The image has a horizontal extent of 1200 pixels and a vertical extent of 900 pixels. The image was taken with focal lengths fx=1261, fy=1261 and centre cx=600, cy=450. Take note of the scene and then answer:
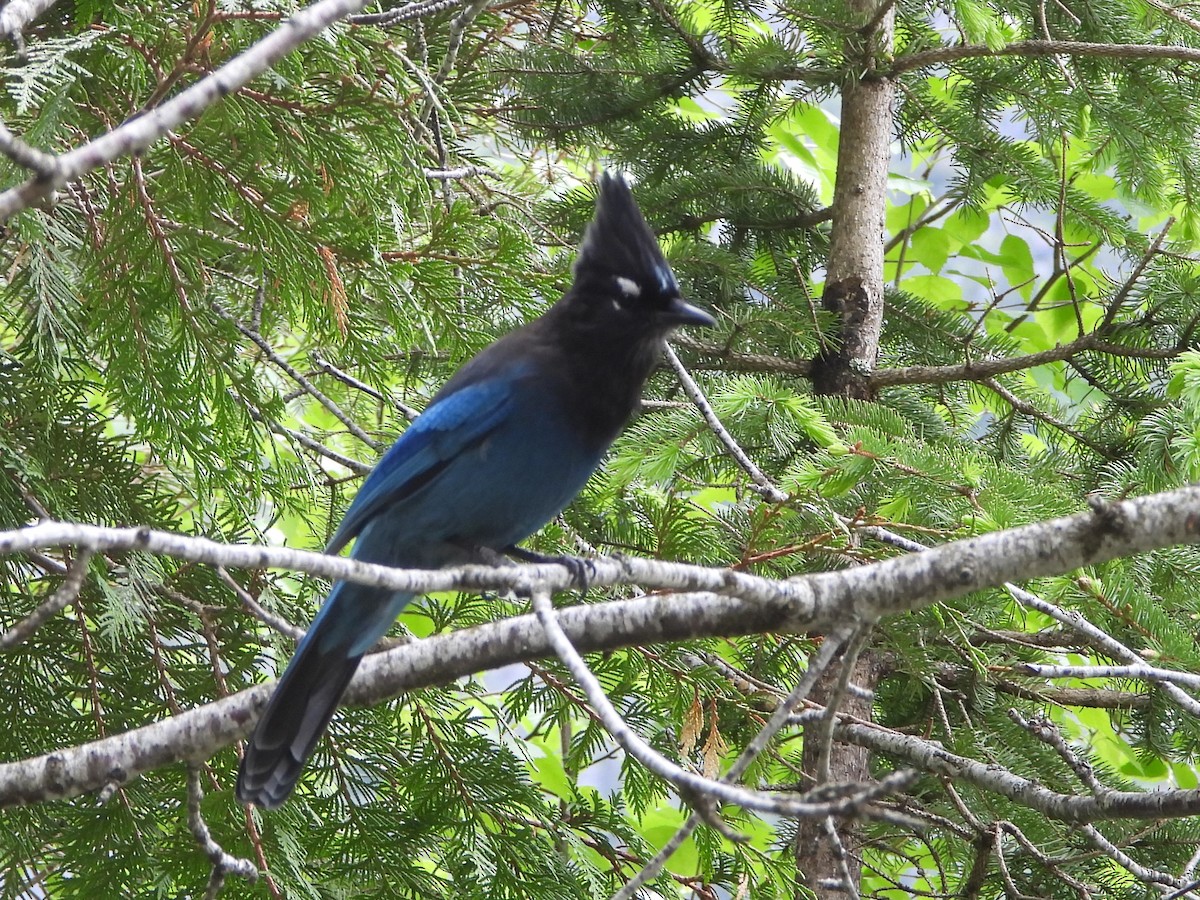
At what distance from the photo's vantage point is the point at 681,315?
9.83ft

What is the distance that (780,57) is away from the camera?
4.05 metres

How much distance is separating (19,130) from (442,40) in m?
1.82

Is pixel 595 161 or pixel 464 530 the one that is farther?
pixel 595 161

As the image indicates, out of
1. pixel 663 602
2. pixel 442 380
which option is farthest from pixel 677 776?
pixel 442 380

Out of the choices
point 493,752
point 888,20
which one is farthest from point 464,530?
point 888,20

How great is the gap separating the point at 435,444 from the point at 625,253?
2.14ft

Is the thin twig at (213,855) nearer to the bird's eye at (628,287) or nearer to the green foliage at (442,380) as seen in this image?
the green foliage at (442,380)

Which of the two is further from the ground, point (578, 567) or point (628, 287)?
point (628, 287)

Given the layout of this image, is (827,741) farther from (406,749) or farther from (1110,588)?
(406,749)

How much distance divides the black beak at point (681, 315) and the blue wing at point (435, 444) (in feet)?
1.32

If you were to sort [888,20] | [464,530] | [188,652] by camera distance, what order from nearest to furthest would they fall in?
[464,530] → [188,652] → [888,20]

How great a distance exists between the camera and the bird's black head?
9.92 feet

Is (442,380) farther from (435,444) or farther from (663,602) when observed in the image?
(663,602)

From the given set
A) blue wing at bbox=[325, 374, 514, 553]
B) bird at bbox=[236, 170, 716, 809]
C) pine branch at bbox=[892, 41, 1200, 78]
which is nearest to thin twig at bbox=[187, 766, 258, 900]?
bird at bbox=[236, 170, 716, 809]
